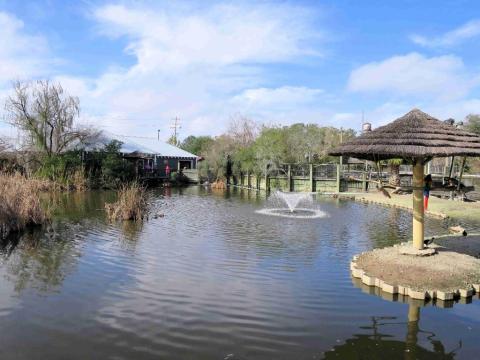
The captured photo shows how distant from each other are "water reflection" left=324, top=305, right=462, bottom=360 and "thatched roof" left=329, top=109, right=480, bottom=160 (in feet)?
11.5

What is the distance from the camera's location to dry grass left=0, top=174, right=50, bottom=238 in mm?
12617

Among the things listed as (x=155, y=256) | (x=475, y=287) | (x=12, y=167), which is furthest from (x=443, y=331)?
(x=12, y=167)

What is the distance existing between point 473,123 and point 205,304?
4758cm

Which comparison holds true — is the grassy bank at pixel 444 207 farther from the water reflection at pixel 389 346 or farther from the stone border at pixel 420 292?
the water reflection at pixel 389 346

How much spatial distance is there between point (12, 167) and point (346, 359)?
2925 cm

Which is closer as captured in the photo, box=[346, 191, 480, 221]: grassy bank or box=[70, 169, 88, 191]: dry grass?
box=[346, 191, 480, 221]: grassy bank

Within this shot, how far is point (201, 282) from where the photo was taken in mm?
8289

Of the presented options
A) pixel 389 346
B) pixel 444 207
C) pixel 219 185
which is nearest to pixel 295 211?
pixel 444 207

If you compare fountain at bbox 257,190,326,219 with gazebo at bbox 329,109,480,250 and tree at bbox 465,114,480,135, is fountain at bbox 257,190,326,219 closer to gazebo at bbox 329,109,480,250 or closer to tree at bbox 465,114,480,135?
gazebo at bbox 329,109,480,250

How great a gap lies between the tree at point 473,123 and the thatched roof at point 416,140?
127 feet

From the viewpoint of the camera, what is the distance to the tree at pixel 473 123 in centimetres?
4470

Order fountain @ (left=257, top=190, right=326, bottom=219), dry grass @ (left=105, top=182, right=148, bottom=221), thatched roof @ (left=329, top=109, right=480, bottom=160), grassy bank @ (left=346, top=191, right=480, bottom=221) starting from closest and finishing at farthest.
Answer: thatched roof @ (left=329, top=109, right=480, bottom=160)
dry grass @ (left=105, top=182, right=148, bottom=221)
grassy bank @ (left=346, top=191, right=480, bottom=221)
fountain @ (left=257, top=190, right=326, bottom=219)

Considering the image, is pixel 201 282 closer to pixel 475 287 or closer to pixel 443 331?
pixel 443 331

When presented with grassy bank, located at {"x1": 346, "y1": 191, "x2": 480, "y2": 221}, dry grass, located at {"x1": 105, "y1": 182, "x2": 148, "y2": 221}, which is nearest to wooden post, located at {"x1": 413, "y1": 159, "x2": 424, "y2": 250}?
grassy bank, located at {"x1": 346, "y1": 191, "x2": 480, "y2": 221}
